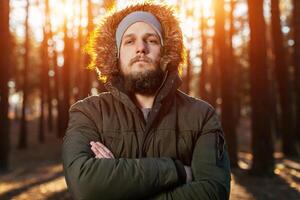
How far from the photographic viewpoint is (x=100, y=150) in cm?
317

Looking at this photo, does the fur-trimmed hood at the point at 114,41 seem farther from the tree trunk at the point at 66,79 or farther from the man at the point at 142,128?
the tree trunk at the point at 66,79

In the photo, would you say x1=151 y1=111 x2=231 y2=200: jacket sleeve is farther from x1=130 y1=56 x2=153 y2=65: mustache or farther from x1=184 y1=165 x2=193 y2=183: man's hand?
x1=130 y1=56 x2=153 y2=65: mustache

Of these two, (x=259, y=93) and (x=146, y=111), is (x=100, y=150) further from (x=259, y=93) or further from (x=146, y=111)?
(x=259, y=93)

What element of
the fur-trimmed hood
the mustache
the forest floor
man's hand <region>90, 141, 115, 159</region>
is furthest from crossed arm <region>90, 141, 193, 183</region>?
the forest floor

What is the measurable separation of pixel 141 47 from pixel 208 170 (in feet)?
3.58

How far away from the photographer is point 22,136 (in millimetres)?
25969

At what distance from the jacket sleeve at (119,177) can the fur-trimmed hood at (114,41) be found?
0.81 metres

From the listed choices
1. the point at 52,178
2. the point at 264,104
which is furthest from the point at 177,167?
the point at 52,178

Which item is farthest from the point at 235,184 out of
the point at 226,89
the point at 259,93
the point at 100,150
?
the point at 100,150

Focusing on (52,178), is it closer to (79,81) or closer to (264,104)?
(264,104)

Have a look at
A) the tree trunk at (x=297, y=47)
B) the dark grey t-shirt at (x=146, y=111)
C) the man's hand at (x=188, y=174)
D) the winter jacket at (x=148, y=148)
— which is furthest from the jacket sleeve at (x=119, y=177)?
the tree trunk at (x=297, y=47)

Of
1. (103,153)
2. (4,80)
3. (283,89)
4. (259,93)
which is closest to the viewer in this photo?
(103,153)

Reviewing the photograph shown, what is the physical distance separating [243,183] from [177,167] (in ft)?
28.5

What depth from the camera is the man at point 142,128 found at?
3.00 m
